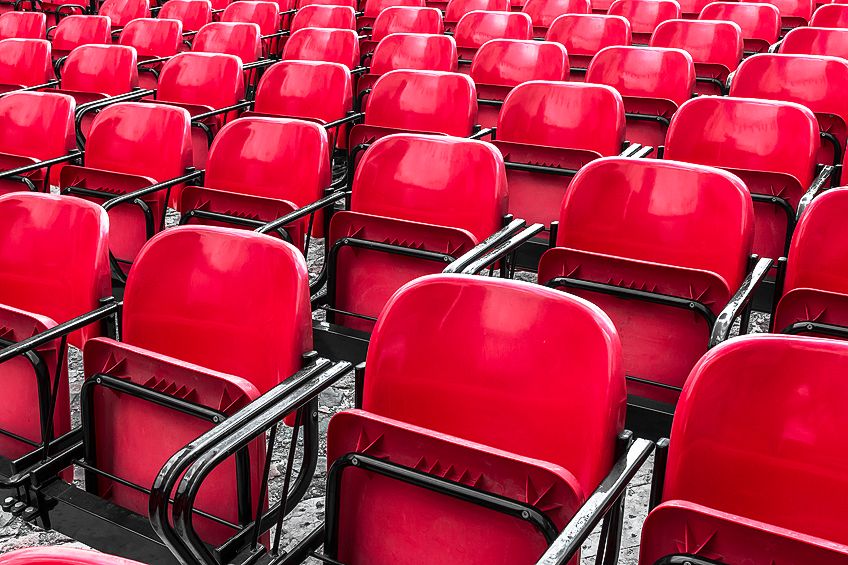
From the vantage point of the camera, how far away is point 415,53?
4.70 meters

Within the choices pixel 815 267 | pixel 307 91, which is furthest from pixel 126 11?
pixel 815 267

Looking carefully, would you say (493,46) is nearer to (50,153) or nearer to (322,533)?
(50,153)

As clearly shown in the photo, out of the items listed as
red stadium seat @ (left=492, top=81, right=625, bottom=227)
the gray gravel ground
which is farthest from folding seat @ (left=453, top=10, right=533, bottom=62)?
the gray gravel ground

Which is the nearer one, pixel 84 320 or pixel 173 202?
pixel 84 320

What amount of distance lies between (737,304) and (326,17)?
465 centimetres

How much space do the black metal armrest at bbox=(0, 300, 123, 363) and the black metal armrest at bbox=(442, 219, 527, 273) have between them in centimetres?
75

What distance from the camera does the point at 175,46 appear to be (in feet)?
18.2

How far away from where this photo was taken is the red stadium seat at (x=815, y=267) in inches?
76.9

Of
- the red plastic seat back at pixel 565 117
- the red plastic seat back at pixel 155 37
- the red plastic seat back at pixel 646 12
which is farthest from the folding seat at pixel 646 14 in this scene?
the red plastic seat back at pixel 155 37

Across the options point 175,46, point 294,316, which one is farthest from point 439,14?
point 294,316

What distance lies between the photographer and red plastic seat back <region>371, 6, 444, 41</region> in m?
5.48

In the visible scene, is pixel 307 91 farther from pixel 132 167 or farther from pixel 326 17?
pixel 326 17

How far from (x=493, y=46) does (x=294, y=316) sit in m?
2.95

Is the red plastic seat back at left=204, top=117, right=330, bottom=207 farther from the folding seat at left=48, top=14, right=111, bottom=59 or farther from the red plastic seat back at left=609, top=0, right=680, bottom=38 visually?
the folding seat at left=48, top=14, right=111, bottom=59
